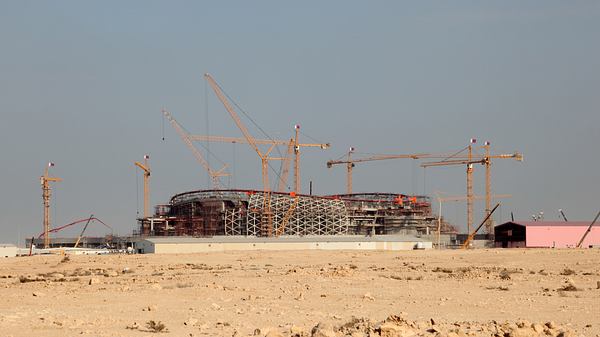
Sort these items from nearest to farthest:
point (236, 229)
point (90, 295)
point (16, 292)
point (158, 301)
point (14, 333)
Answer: point (14, 333) → point (158, 301) → point (90, 295) → point (16, 292) → point (236, 229)

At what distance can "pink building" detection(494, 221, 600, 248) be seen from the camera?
125062 millimetres

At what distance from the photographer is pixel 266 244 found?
122812 mm

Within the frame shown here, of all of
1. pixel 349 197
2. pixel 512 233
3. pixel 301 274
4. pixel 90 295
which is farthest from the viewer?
pixel 349 197

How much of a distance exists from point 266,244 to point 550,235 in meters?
41.7

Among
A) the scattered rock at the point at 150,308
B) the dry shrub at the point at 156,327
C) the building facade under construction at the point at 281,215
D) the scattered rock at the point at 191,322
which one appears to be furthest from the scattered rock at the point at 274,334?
the building facade under construction at the point at 281,215

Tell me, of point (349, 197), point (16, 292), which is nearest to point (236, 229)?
point (349, 197)

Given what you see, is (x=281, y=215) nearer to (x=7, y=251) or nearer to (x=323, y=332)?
(x=7, y=251)

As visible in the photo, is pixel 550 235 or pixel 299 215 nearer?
pixel 550 235

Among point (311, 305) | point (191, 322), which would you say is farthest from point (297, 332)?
point (311, 305)

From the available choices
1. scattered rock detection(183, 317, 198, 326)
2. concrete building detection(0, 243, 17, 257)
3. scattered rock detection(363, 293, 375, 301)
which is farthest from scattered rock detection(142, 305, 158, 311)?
concrete building detection(0, 243, 17, 257)

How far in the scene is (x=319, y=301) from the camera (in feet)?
108

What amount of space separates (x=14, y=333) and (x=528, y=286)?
25001mm

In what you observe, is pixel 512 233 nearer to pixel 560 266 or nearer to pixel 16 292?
pixel 560 266

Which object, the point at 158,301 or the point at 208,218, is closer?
the point at 158,301
